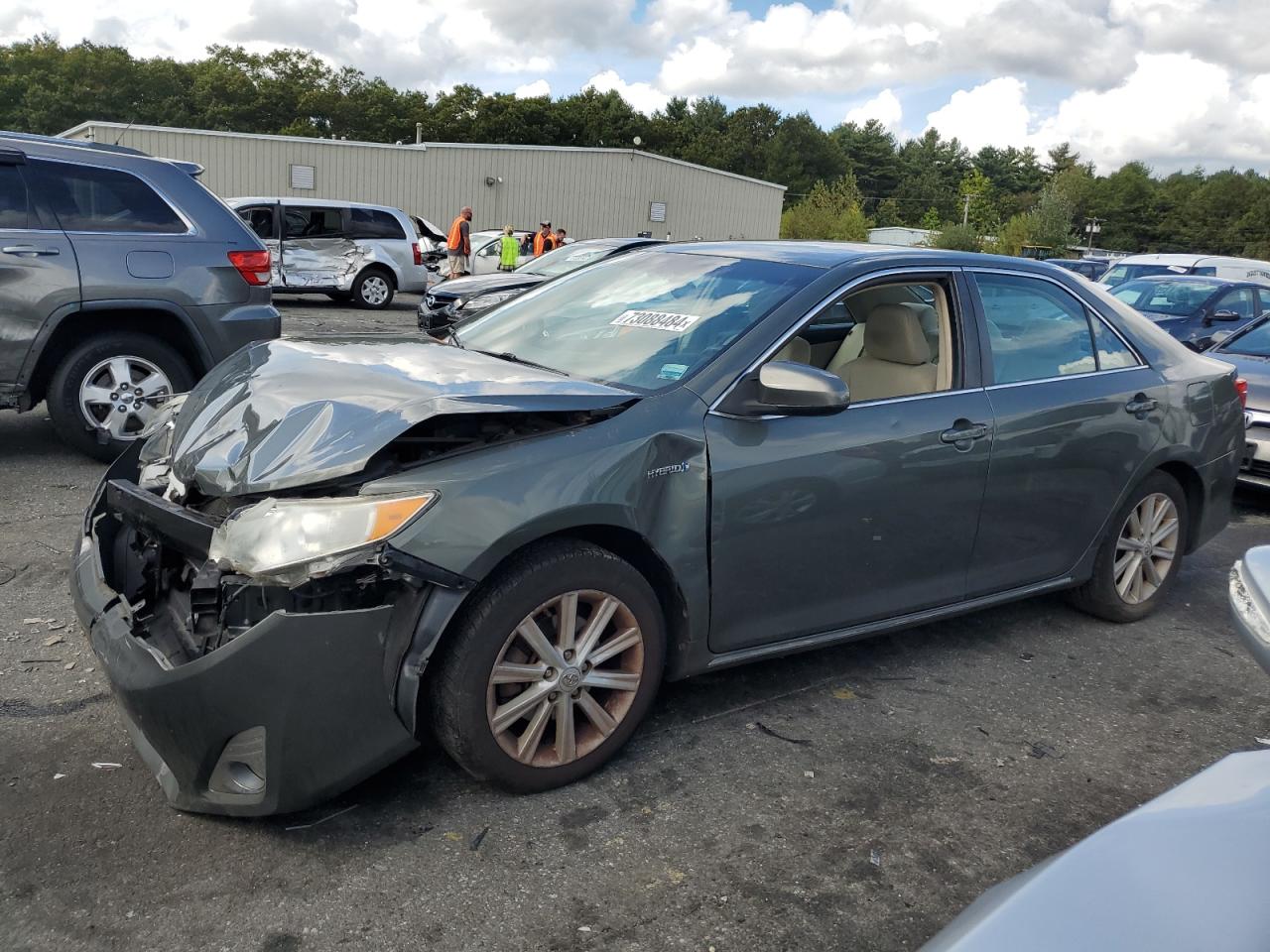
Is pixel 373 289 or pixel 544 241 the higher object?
pixel 544 241

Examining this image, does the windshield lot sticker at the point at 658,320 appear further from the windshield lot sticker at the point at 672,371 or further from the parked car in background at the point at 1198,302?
the parked car in background at the point at 1198,302

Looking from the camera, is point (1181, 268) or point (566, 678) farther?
point (1181, 268)

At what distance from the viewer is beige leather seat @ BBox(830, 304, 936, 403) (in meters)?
3.90

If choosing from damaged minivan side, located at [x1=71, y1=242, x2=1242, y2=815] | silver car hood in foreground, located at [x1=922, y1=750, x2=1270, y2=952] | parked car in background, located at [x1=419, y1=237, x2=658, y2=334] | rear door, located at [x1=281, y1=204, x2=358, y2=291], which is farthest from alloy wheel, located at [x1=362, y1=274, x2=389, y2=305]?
silver car hood in foreground, located at [x1=922, y1=750, x2=1270, y2=952]

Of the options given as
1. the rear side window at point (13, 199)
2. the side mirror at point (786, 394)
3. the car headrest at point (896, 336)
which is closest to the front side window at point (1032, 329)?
the car headrest at point (896, 336)

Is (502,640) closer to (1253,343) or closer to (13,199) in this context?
(13,199)

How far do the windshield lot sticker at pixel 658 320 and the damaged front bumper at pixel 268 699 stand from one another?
1.41 m

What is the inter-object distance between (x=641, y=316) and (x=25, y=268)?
155 inches

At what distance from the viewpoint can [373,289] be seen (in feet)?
59.1

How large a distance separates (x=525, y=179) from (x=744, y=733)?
3555 centimetres

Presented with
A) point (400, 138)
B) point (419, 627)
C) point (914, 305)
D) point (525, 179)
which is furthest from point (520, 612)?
point (400, 138)

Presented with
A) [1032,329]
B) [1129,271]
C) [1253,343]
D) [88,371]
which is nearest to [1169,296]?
[1129,271]

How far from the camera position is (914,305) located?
4.08 meters

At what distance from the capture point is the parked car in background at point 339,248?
1691 centimetres
